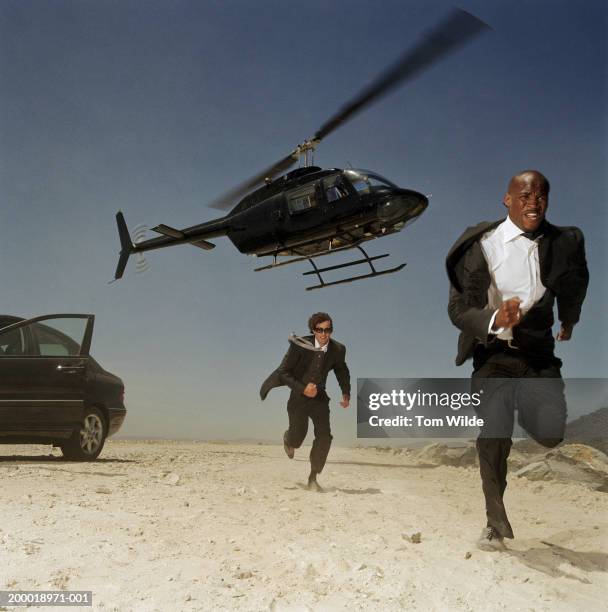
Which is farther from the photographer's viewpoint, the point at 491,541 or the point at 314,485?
the point at 314,485

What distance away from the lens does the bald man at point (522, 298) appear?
3.61 metres

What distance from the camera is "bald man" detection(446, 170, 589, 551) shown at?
3.61 meters

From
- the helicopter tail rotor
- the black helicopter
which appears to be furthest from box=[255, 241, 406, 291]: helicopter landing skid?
the helicopter tail rotor

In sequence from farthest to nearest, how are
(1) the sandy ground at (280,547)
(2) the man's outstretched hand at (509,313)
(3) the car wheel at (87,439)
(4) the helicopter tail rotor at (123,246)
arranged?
1. (4) the helicopter tail rotor at (123,246)
2. (3) the car wheel at (87,439)
3. (1) the sandy ground at (280,547)
4. (2) the man's outstretched hand at (509,313)

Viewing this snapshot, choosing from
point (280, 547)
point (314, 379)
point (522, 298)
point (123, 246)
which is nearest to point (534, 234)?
point (522, 298)

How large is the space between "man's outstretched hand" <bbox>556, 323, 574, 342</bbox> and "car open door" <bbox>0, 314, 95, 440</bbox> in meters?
5.66

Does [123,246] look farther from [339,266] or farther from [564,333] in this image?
[564,333]

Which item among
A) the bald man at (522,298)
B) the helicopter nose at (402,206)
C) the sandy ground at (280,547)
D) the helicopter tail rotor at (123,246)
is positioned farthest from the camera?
the helicopter tail rotor at (123,246)

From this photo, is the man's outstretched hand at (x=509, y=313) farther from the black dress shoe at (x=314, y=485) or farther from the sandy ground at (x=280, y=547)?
the black dress shoe at (x=314, y=485)

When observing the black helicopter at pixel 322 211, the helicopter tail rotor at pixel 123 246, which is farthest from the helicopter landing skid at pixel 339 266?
the helicopter tail rotor at pixel 123 246

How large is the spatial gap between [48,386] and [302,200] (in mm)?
5629

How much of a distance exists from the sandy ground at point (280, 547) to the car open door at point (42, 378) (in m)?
0.59

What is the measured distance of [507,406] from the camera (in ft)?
13.0

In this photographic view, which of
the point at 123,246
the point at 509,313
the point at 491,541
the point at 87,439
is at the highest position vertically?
the point at 123,246
